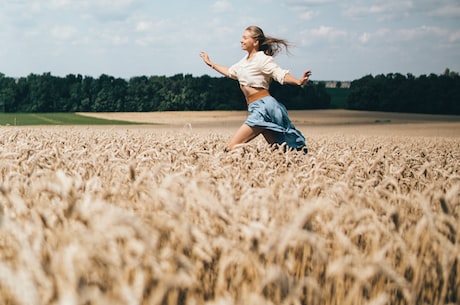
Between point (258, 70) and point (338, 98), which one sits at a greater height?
point (338, 98)

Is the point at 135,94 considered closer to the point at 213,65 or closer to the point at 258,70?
the point at 213,65

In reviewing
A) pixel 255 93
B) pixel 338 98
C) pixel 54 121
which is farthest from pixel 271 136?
pixel 338 98

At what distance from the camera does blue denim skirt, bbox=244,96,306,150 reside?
321 inches

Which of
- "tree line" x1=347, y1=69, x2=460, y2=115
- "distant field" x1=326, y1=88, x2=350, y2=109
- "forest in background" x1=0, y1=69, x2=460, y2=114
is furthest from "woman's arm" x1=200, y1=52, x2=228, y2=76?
"distant field" x1=326, y1=88, x2=350, y2=109

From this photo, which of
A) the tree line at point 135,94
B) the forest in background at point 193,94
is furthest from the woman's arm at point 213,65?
the tree line at point 135,94

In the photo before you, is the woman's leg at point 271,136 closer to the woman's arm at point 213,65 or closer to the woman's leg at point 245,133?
the woman's leg at point 245,133

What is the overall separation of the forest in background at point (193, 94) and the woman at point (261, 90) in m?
61.3

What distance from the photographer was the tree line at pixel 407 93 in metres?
67.6

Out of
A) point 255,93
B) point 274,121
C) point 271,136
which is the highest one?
point 255,93

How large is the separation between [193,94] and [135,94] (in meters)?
8.60

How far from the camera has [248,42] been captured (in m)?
8.45

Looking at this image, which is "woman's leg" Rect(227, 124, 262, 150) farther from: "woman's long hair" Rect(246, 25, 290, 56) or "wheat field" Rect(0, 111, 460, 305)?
"wheat field" Rect(0, 111, 460, 305)

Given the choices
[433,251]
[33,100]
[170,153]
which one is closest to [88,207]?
[433,251]

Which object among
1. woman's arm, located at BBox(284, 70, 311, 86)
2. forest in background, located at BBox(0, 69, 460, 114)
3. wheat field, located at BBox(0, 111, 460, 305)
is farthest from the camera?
forest in background, located at BBox(0, 69, 460, 114)
